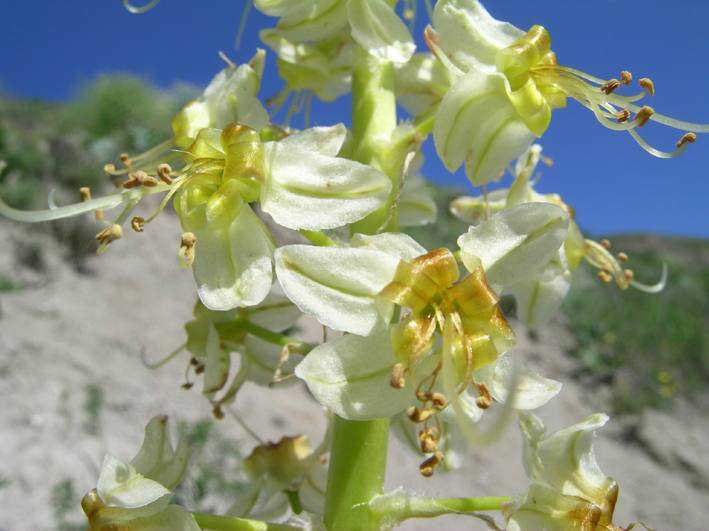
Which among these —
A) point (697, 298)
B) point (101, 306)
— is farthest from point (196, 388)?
point (697, 298)

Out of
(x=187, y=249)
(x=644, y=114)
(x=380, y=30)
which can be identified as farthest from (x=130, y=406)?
(x=644, y=114)

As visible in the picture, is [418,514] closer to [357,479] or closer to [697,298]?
[357,479]

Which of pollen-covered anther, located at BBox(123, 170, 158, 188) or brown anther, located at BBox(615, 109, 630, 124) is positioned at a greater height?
brown anther, located at BBox(615, 109, 630, 124)

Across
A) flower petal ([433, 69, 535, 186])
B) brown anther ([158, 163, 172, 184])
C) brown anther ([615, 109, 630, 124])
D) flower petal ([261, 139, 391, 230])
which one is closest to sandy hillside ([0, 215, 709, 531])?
brown anther ([158, 163, 172, 184])

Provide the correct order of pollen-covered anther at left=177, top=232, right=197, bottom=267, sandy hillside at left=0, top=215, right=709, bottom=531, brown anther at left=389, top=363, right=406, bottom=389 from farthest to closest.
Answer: sandy hillside at left=0, top=215, right=709, bottom=531 → pollen-covered anther at left=177, top=232, right=197, bottom=267 → brown anther at left=389, top=363, right=406, bottom=389

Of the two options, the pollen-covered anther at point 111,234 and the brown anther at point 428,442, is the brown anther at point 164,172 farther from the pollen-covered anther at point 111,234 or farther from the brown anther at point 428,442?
the brown anther at point 428,442

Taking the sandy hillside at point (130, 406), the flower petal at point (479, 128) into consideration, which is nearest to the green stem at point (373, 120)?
the flower petal at point (479, 128)

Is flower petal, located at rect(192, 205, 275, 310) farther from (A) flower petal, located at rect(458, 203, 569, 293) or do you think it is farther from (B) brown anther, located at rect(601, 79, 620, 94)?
(B) brown anther, located at rect(601, 79, 620, 94)
